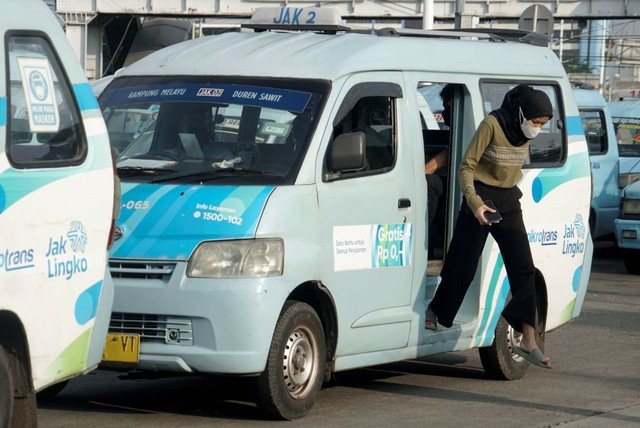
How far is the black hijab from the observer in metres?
8.36

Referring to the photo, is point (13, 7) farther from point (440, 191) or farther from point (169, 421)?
point (440, 191)

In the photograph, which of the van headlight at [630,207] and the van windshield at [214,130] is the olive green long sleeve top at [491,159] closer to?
the van windshield at [214,130]

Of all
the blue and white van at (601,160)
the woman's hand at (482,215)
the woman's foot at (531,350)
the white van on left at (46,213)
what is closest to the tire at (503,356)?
the woman's foot at (531,350)

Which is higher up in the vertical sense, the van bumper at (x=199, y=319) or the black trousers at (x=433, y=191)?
the black trousers at (x=433, y=191)

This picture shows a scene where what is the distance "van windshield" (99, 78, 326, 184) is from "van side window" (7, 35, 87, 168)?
1477 mm

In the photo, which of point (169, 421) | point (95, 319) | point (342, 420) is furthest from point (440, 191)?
point (95, 319)

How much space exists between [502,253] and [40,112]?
3.66 m

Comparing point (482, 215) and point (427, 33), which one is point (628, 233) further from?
point (482, 215)

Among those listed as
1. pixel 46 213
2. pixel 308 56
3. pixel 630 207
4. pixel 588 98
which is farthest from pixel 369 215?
pixel 588 98

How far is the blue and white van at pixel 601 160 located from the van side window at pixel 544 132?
8.26 metres

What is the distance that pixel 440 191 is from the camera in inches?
340

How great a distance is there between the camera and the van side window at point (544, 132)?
9.01m

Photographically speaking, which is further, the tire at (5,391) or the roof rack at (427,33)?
the roof rack at (427,33)

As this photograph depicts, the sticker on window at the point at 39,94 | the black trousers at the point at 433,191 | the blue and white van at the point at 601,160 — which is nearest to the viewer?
the sticker on window at the point at 39,94
